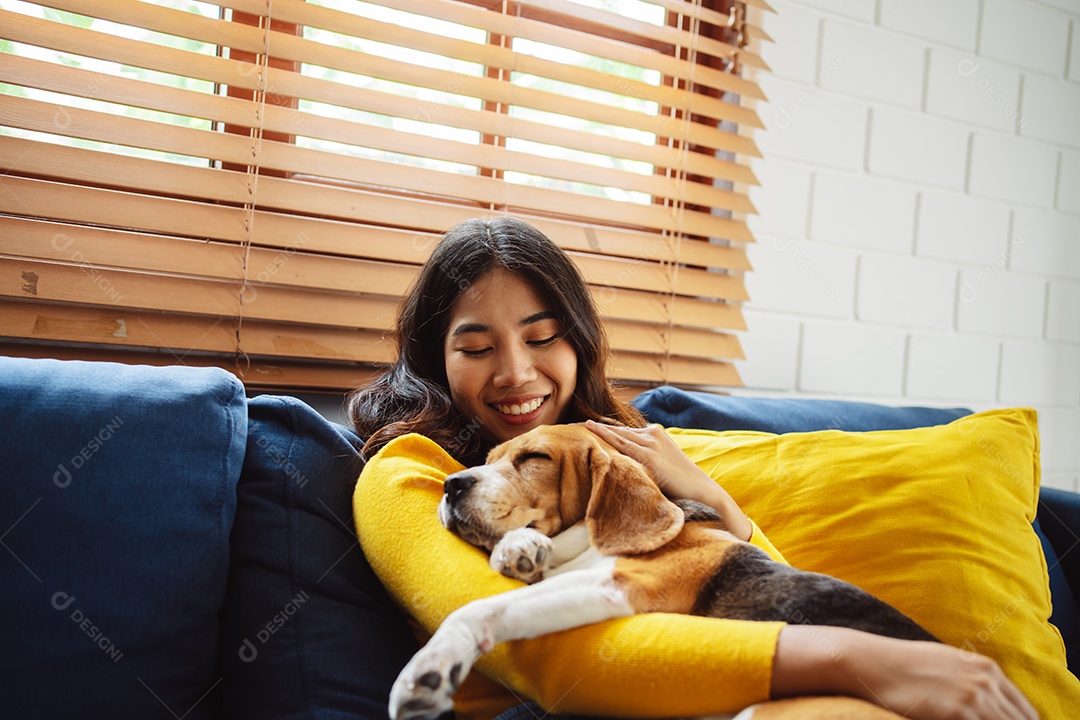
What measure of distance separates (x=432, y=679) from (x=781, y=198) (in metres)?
2.11

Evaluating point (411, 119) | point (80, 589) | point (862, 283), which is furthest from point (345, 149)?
point (862, 283)

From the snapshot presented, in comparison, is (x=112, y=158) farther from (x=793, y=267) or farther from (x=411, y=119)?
(x=793, y=267)

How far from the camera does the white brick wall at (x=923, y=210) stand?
8.46ft

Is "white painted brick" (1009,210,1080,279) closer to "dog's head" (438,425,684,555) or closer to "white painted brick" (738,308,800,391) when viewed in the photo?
"white painted brick" (738,308,800,391)

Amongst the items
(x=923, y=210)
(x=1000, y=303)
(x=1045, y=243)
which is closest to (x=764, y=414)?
(x=923, y=210)

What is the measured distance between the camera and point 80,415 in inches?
47.9

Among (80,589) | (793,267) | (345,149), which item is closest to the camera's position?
(80,589)

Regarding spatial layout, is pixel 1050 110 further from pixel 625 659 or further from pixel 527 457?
pixel 625 659

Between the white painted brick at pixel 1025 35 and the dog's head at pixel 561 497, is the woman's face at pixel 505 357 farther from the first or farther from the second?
the white painted brick at pixel 1025 35

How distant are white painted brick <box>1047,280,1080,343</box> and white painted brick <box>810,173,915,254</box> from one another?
747mm

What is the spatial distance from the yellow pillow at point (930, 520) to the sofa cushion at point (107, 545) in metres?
1.02

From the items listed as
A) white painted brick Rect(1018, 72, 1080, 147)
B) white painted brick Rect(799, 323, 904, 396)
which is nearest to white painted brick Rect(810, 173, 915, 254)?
white painted brick Rect(799, 323, 904, 396)

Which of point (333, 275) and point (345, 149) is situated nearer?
point (333, 275)

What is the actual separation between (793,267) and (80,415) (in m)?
2.11
